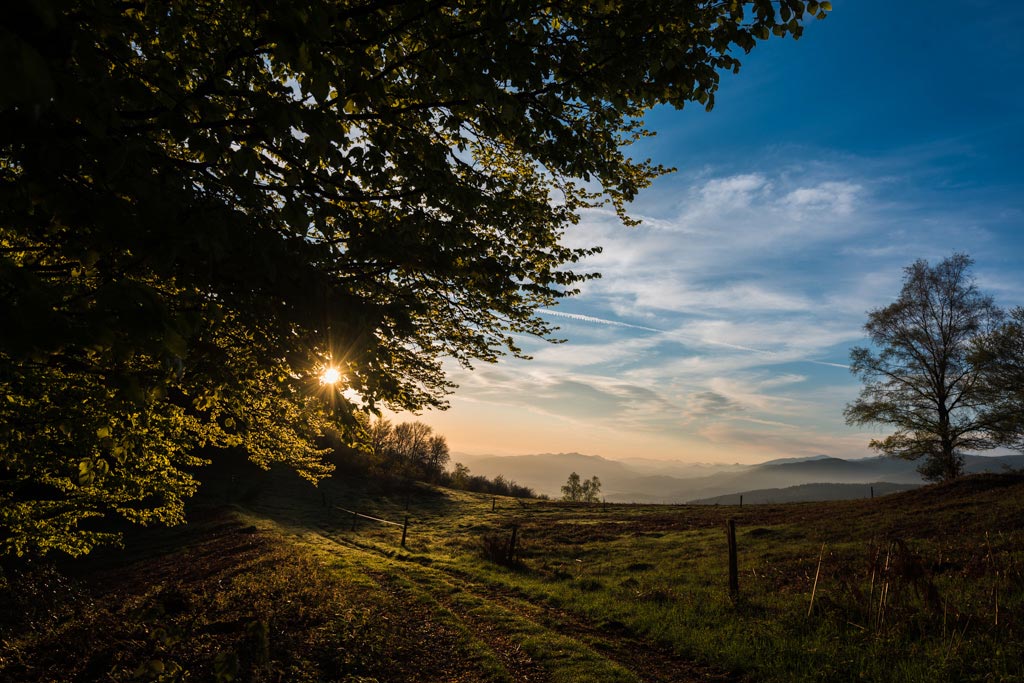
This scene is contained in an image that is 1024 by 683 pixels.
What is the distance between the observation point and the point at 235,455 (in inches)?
2141

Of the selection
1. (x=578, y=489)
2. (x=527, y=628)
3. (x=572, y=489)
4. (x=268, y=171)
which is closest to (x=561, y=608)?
(x=527, y=628)

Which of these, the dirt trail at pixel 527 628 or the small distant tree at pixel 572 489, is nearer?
the dirt trail at pixel 527 628

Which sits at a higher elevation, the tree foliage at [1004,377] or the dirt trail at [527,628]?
the tree foliage at [1004,377]

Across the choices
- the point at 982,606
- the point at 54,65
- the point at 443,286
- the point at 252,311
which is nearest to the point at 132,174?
the point at 54,65

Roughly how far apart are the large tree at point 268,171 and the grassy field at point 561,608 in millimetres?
2728

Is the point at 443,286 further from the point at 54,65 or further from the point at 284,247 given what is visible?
the point at 54,65

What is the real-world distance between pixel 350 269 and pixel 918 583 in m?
13.1

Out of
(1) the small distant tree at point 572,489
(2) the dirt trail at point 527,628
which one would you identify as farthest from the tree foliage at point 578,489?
(2) the dirt trail at point 527,628

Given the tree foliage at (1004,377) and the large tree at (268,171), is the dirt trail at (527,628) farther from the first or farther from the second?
the tree foliage at (1004,377)

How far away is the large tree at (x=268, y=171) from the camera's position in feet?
9.21

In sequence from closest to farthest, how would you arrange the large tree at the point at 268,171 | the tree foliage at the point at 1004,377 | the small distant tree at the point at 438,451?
1. the large tree at the point at 268,171
2. the tree foliage at the point at 1004,377
3. the small distant tree at the point at 438,451

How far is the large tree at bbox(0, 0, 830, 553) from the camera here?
281 cm

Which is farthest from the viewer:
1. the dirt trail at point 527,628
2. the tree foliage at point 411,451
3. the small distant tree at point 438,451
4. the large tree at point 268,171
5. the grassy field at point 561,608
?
the small distant tree at point 438,451

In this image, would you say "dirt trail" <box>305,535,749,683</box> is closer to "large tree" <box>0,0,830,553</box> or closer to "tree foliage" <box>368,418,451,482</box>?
"large tree" <box>0,0,830,553</box>
